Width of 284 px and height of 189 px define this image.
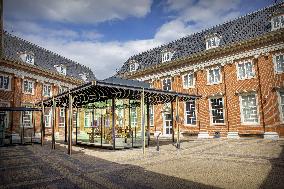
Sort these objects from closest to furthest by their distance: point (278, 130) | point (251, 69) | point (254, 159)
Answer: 1. point (254, 159)
2. point (278, 130)
3. point (251, 69)

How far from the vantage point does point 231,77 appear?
20.9 m

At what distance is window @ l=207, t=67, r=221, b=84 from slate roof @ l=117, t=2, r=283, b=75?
2.47m

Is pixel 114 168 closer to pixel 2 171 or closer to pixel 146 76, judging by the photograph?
pixel 2 171

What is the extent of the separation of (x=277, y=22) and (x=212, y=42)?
5.81m

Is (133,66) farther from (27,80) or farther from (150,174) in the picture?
(150,174)

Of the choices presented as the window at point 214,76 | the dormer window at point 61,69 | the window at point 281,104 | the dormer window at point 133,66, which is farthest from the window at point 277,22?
the dormer window at point 61,69

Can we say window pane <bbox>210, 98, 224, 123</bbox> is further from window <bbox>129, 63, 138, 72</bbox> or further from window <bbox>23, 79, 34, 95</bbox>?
window <bbox>23, 79, 34, 95</bbox>

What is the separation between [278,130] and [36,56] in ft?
95.2

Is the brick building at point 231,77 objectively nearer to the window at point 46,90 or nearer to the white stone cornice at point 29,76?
the white stone cornice at point 29,76

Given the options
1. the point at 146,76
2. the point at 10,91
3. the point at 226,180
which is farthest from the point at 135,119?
the point at 226,180

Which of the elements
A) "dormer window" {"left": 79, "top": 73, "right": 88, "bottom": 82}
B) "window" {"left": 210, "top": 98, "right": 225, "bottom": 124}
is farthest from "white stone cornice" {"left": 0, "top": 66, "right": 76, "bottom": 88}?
"window" {"left": 210, "top": 98, "right": 225, "bottom": 124}

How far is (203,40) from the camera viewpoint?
973 inches

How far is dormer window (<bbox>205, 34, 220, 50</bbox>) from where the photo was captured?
22375mm

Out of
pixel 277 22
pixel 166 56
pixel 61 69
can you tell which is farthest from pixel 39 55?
pixel 277 22
